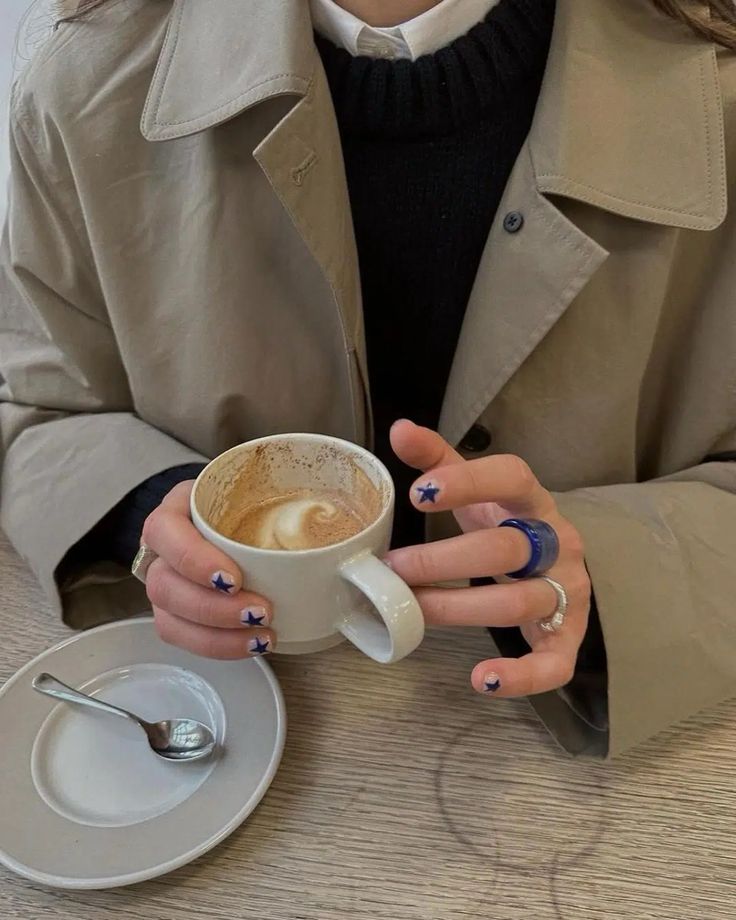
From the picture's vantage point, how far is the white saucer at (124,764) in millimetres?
588

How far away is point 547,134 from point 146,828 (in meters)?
0.69

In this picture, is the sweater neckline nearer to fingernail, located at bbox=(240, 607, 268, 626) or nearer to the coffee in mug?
the coffee in mug

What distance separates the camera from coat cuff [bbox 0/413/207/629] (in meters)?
0.81

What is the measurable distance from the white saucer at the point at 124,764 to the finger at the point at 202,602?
9cm

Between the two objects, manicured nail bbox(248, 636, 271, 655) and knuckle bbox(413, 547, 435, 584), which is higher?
knuckle bbox(413, 547, 435, 584)

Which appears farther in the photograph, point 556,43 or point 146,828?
point 556,43

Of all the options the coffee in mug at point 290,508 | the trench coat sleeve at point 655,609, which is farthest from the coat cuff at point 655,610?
the coffee in mug at point 290,508

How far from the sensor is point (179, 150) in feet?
2.75

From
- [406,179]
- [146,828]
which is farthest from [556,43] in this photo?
[146,828]

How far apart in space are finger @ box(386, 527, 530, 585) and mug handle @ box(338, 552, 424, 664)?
0.12 feet

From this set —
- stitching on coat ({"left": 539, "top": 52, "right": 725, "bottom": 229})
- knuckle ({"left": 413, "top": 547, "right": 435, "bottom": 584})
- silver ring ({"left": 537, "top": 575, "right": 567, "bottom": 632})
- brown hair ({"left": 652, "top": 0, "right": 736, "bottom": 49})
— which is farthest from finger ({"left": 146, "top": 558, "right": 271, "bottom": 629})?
brown hair ({"left": 652, "top": 0, "right": 736, "bottom": 49})

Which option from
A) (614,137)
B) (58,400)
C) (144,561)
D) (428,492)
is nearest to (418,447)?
(428,492)

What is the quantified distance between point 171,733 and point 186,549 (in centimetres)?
17

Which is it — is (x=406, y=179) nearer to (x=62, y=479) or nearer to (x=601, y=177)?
(x=601, y=177)
